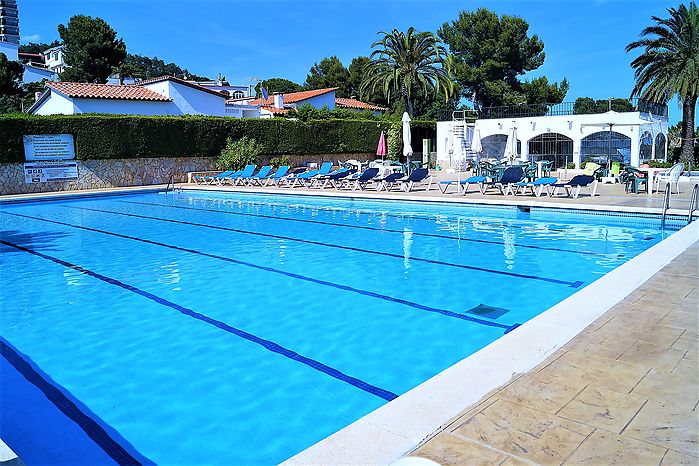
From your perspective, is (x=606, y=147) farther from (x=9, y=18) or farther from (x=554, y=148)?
(x=9, y=18)

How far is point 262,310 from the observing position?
6129 millimetres

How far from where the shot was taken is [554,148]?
29.7m

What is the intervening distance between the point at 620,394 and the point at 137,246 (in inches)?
353

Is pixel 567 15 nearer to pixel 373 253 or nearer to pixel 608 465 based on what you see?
pixel 373 253

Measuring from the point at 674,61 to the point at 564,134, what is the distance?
5.82 meters

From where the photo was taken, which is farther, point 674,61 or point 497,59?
point 497,59


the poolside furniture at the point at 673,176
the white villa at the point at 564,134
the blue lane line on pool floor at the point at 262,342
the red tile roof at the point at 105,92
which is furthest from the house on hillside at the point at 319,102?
the blue lane line on pool floor at the point at 262,342

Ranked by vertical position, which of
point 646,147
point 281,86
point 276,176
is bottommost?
point 276,176

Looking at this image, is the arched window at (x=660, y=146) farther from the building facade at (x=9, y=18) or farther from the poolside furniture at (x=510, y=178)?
the building facade at (x=9, y=18)

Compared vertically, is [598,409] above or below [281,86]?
below

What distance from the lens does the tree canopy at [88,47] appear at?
41.9m

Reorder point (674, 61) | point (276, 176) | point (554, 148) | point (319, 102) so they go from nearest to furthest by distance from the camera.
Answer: point (276, 176) < point (674, 61) < point (554, 148) < point (319, 102)

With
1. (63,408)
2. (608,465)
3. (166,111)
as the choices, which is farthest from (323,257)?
(166,111)

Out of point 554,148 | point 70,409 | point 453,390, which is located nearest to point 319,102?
point 554,148
